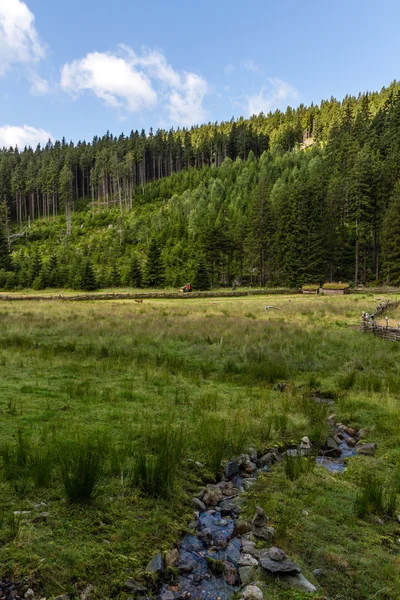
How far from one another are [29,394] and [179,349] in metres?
8.02

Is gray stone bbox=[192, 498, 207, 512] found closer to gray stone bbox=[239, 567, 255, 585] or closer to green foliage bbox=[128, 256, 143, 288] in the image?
gray stone bbox=[239, 567, 255, 585]

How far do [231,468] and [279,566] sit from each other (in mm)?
2522

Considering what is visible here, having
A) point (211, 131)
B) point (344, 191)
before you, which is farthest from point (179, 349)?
point (211, 131)

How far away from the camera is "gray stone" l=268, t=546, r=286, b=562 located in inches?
164

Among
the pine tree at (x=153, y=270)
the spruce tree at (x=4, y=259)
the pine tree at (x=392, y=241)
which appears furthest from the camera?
the spruce tree at (x=4, y=259)

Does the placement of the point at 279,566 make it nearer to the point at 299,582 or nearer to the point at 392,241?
the point at 299,582

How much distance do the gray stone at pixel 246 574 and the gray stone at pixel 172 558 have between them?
0.76 metres

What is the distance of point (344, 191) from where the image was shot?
72.4 m

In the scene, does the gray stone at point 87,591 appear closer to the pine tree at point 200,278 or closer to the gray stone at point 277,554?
the gray stone at point 277,554

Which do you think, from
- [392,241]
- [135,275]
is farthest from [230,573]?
[135,275]

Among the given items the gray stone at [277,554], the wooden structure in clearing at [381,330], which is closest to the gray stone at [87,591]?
the gray stone at [277,554]

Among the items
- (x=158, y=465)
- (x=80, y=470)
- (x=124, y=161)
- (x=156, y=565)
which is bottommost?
(x=156, y=565)

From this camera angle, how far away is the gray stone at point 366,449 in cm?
749

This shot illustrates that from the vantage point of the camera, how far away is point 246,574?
4.04 m
